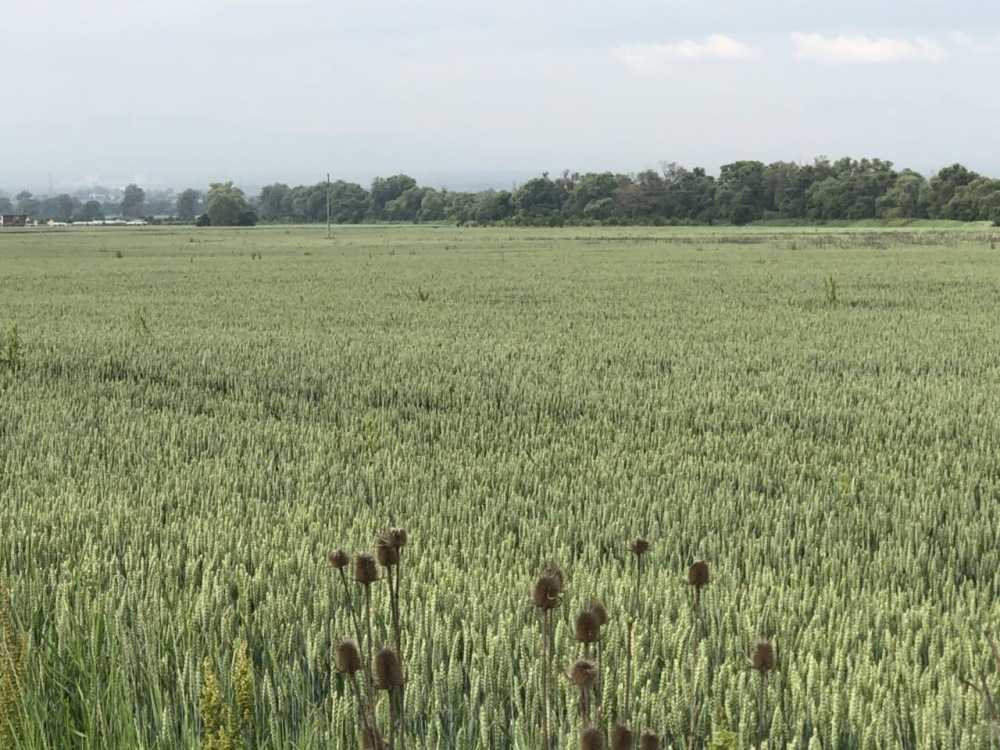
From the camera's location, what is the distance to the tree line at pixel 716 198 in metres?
102

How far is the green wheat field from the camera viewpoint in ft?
9.39

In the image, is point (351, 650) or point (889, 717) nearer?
point (351, 650)

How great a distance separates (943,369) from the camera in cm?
1101

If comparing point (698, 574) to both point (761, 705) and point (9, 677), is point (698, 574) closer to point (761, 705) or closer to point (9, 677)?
point (761, 705)

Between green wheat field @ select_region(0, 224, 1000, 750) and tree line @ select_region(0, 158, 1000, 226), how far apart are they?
9185cm

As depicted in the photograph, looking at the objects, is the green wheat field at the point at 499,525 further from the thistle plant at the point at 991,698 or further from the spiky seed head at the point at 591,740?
the spiky seed head at the point at 591,740

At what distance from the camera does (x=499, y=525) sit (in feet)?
16.7

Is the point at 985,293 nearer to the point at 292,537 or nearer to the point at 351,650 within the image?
the point at 292,537

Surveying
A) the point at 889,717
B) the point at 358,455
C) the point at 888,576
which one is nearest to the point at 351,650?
the point at 889,717

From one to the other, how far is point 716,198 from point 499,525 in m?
115

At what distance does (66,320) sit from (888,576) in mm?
15504

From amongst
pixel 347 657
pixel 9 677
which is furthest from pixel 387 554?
pixel 9 677

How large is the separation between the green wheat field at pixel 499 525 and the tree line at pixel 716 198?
91850 mm

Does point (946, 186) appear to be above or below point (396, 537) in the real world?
above
